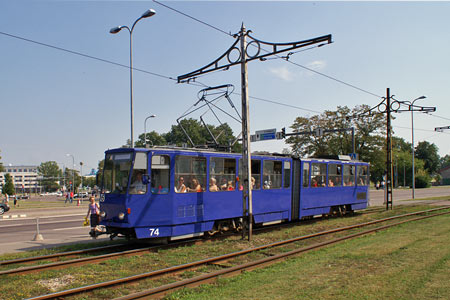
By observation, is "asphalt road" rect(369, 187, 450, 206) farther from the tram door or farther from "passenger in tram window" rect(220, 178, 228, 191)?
"passenger in tram window" rect(220, 178, 228, 191)

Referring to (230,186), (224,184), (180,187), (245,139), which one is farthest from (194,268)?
(245,139)

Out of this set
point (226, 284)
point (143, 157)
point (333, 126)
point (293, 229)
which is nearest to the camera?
point (226, 284)

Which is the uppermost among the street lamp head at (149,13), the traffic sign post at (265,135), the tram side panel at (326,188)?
the street lamp head at (149,13)

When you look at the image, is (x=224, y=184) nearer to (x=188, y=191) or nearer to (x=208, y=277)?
(x=188, y=191)

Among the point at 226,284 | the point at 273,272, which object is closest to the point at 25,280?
the point at 226,284

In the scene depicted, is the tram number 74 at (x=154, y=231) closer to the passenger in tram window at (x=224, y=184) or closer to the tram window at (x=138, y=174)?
the tram window at (x=138, y=174)

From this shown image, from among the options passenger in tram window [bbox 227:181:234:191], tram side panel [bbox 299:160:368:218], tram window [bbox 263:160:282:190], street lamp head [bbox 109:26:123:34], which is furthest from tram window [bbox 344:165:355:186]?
street lamp head [bbox 109:26:123:34]

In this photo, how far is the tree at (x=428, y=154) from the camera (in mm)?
123688

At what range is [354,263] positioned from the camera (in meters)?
8.90

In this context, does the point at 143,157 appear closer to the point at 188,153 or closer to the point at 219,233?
the point at 188,153

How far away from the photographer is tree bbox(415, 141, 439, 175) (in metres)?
124

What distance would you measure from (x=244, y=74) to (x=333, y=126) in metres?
47.2

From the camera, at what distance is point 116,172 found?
11164 mm

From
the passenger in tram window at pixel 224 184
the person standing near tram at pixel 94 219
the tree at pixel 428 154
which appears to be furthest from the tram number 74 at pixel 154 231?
the tree at pixel 428 154
